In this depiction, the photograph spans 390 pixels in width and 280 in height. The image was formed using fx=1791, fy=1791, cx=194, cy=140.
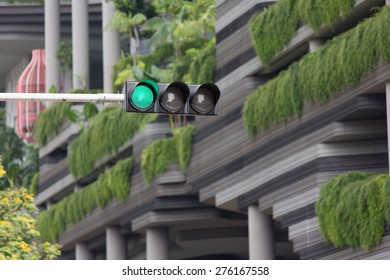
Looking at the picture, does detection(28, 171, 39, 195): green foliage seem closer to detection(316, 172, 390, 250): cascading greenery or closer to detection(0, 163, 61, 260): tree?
detection(316, 172, 390, 250): cascading greenery

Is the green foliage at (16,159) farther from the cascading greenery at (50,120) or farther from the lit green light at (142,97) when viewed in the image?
the lit green light at (142,97)

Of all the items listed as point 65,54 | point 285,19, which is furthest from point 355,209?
point 65,54

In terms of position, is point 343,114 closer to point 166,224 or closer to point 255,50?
point 255,50

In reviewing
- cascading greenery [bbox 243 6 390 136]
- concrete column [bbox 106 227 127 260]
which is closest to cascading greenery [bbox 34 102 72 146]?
concrete column [bbox 106 227 127 260]

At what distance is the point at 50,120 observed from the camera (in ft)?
244

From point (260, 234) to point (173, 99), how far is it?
28745mm

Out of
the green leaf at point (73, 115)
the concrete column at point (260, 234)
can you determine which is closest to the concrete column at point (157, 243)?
the green leaf at point (73, 115)

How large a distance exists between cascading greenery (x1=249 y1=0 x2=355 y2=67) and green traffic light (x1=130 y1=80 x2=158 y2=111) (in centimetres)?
2123

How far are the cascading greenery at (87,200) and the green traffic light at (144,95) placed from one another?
37.3 meters

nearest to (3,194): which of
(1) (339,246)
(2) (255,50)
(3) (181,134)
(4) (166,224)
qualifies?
(1) (339,246)

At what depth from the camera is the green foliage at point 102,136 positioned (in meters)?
62.0

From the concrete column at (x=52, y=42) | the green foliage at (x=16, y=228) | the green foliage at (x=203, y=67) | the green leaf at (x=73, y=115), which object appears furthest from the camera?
the concrete column at (x=52, y=42)

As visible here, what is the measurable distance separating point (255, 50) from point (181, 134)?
20.7ft

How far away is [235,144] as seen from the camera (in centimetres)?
5162
